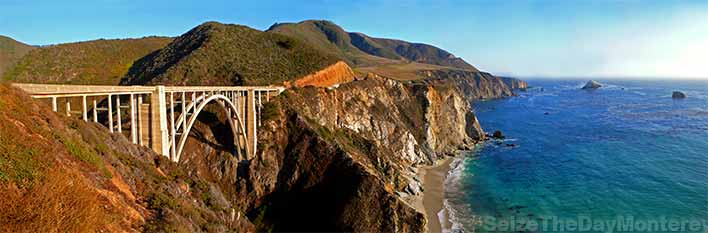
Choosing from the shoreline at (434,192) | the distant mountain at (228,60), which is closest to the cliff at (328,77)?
the distant mountain at (228,60)

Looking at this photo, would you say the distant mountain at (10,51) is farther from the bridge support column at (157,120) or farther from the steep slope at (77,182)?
the steep slope at (77,182)

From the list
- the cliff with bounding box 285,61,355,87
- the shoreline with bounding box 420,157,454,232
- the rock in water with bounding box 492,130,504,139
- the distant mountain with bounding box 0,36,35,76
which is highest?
the distant mountain with bounding box 0,36,35,76

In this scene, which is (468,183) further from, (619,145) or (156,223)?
(156,223)

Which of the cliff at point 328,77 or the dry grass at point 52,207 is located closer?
the dry grass at point 52,207

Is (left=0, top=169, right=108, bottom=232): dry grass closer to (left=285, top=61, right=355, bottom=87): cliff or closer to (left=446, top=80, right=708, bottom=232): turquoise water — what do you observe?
(left=446, top=80, right=708, bottom=232): turquoise water

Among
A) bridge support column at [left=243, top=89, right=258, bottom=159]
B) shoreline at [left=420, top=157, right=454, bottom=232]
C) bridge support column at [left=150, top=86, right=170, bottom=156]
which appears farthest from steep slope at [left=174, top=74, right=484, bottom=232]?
bridge support column at [left=150, top=86, right=170, bottom=156]

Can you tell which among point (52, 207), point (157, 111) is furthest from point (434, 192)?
point (52, 207)
